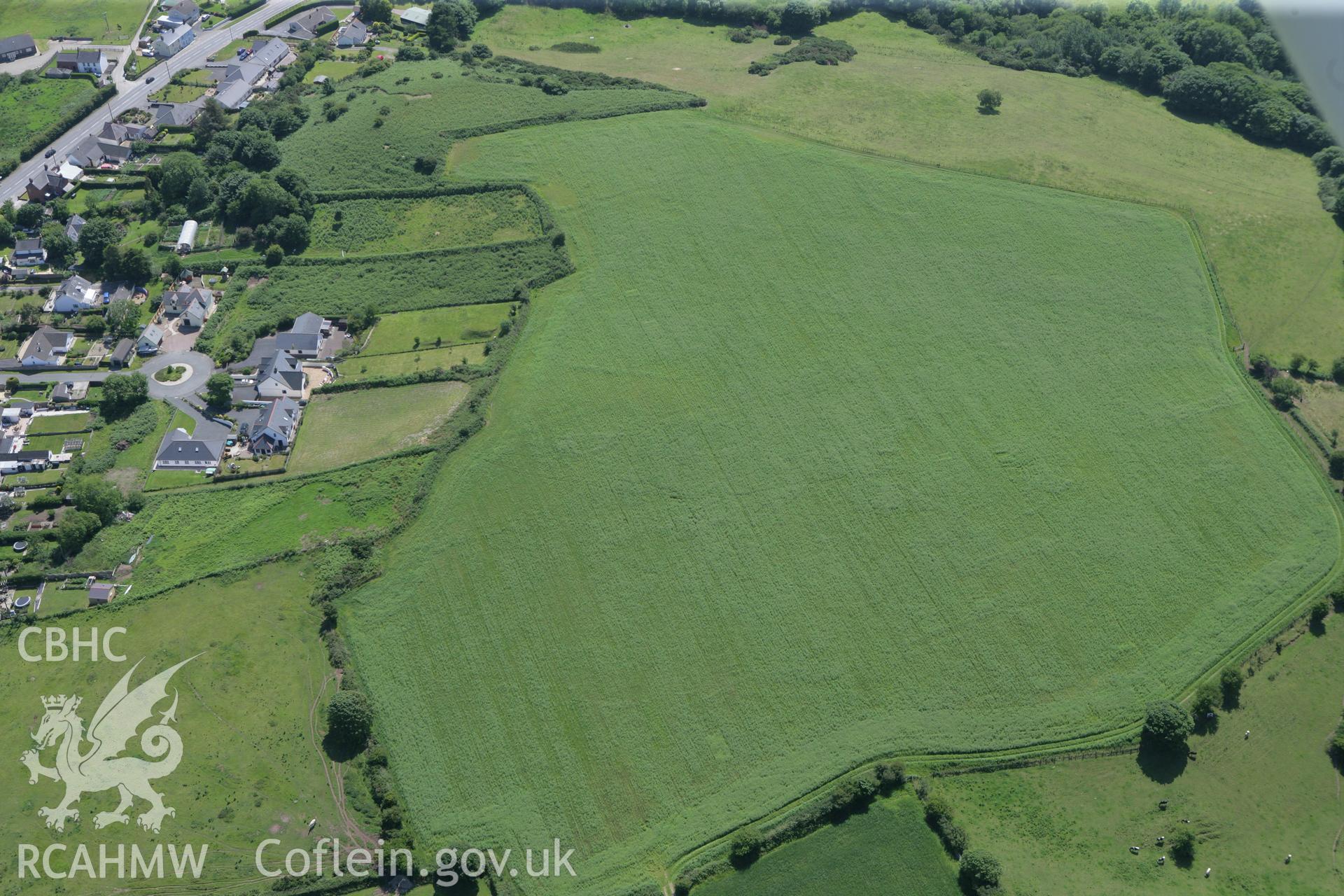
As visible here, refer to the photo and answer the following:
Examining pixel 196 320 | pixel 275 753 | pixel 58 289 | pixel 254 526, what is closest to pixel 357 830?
pixel 275 753

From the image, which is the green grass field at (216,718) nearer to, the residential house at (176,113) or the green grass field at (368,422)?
the green grass field at (368,422)

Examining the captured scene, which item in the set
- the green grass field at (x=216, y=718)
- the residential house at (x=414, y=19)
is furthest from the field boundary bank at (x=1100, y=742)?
the residential house at (x=414, y=19)

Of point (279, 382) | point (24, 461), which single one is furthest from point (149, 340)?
point (24, 461)

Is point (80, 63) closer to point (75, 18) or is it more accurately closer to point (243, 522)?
point (75, 18)

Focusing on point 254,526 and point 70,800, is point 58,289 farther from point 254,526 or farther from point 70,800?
point 70,800

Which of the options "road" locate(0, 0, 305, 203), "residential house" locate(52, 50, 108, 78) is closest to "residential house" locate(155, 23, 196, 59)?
"road" locate(0, 0, 305, 203)
